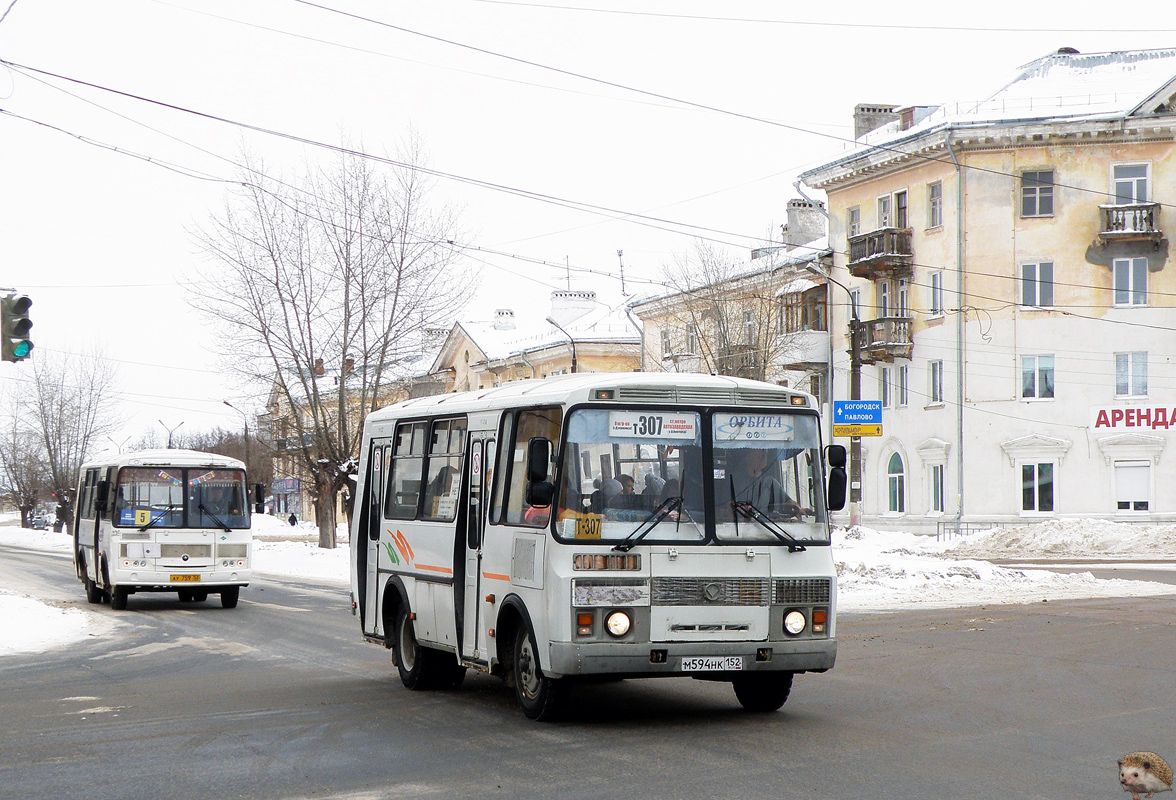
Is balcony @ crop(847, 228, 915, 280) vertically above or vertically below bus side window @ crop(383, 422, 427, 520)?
above

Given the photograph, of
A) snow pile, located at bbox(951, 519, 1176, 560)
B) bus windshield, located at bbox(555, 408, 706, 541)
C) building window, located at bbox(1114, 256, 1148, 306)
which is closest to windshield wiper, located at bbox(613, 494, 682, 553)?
bus windshield, located at bbox(555, 408, 706, 541)

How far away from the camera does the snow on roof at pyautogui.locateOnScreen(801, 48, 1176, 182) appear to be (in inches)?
1832

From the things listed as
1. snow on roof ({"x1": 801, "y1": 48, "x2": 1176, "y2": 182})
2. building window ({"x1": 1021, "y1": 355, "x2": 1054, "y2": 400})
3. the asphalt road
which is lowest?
the asphalt road

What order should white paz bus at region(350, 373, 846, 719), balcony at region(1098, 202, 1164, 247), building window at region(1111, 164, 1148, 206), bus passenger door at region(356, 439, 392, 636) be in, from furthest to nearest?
building window at region(1111, 164, 1148, 206) → balcony at region(1098, 202, 1164, 247) → bus passenger door at region(356, 439, 392, 636) → white paz bus at region(350, 373, 846, 719)

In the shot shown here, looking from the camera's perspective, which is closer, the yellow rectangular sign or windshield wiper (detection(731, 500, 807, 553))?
windshield wiper (detection(731, 500, 807, 553))

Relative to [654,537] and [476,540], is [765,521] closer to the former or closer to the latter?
[654,537]

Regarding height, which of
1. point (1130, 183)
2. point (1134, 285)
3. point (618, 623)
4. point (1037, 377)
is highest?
point (1130, 183)

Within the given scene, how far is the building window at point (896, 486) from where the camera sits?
166ft

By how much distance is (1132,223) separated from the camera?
151 ft

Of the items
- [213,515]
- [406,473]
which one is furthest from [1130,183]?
[406,473]

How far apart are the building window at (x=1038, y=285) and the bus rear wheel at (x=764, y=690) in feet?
129

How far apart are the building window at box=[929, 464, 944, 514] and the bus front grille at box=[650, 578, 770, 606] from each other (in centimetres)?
4026

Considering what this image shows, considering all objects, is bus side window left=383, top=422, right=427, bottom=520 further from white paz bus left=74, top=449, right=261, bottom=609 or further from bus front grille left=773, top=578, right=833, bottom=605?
white paz bus left=74, top=449, right=261, bottom=609

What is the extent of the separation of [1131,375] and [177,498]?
33.5m
